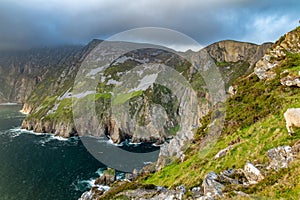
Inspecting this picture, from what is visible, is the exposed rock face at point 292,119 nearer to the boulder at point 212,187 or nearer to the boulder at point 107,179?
the boulder at point 212,187

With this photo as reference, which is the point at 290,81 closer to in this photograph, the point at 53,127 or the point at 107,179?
the point at 107,179

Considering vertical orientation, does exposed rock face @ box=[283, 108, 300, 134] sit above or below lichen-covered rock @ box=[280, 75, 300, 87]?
below

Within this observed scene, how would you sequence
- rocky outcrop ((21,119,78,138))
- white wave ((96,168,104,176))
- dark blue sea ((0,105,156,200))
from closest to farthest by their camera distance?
1. dark blue sea ((0,105,156,200))
2. white wave ((96,168,104,176))
3. rocky outcrop ((21,119,78,138))

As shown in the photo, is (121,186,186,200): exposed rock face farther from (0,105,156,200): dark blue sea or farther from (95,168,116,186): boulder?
(95,168,116,186): boulder

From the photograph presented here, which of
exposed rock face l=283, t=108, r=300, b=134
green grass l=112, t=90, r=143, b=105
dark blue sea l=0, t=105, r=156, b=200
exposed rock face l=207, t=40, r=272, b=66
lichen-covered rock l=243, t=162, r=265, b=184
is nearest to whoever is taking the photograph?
lichen-covered rock l=243, t=162, r=265, b=184

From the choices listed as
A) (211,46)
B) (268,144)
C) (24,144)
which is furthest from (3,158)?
(211,46)

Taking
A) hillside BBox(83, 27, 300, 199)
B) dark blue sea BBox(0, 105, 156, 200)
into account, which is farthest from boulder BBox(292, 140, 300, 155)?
dark blue sea BBox(0, 105, 156, 200)

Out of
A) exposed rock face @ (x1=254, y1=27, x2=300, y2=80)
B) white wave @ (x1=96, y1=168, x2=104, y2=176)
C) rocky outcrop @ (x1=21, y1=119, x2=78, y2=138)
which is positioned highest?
exposed rock face @ (x1=254, y1=27, x2=300, y2=80)
